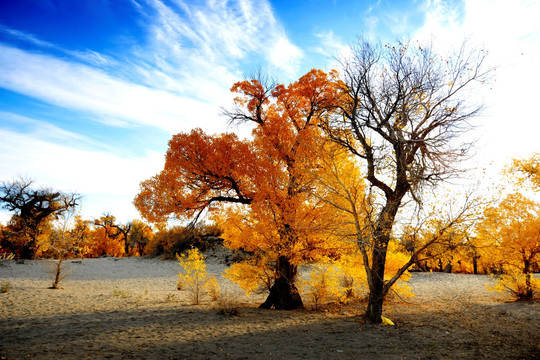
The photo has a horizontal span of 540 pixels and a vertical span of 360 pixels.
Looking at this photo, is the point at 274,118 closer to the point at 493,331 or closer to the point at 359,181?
the point at 359,181

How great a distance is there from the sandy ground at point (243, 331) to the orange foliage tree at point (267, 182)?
2.74m

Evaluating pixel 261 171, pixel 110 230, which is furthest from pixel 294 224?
pixel 110 230

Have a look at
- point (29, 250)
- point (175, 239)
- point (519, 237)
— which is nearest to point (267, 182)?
point (519, 237)

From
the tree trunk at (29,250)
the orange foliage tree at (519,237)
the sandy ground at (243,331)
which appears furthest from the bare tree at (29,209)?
the orange foliage tree at (519,237)

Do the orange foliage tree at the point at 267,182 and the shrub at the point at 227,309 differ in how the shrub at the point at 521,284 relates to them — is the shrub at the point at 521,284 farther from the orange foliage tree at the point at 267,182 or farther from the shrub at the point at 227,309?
the shrub at the point at 227,309

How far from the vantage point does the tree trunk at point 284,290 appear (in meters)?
12.8

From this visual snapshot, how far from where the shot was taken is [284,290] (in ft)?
43.0

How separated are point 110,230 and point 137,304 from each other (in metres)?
45.6

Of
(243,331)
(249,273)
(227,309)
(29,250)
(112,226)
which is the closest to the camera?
(243,331)

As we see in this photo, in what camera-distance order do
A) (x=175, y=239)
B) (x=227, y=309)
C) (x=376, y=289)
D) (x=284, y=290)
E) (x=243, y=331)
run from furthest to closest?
(x=175, y=239)
(x=284, y=290)
(x=227, y=309)
(x=376, y=289)
(x=243, y=331)

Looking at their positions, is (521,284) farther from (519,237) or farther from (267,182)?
(267,182)

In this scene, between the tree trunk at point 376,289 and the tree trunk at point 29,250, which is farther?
the tree trunk at point 29,250

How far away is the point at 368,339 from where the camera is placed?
877cm

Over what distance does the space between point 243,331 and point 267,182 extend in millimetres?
5274
